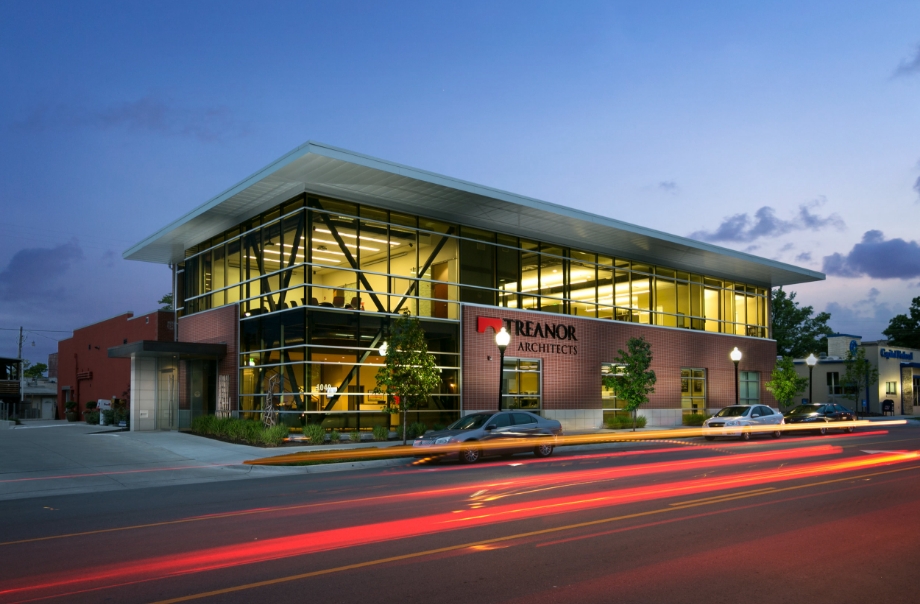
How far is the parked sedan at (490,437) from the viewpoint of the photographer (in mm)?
20500

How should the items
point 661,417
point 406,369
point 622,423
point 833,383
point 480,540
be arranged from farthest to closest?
point 833,383 < point 661,417 < point 622,423 < point 406,369 < point 480,540

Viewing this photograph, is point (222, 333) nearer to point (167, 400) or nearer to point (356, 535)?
point (167, 400)

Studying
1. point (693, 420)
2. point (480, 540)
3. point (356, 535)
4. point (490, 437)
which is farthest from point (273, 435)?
point (693, 420)

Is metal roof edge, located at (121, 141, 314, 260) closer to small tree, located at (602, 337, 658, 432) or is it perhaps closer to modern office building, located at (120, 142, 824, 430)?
modern office building, located at (120, 142, 824, 430)

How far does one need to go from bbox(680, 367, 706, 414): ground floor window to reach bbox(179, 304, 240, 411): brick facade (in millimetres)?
23215

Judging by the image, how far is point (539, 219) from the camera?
102 feet

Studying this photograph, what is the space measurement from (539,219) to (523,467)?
1412cm

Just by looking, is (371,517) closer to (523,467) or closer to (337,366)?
(523,467)

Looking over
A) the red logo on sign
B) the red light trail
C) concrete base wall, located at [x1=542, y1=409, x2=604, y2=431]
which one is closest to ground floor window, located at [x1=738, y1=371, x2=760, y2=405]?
concrete base wall, located at [x1=542, y1=409, x2=604, y2=431]

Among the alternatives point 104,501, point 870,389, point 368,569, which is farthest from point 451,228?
point 870,389

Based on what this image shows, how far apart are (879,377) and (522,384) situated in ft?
134

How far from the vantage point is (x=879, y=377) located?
197 feet

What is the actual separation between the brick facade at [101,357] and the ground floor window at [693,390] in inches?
1034

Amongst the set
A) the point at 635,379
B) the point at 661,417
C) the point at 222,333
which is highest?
the point at 222,333
